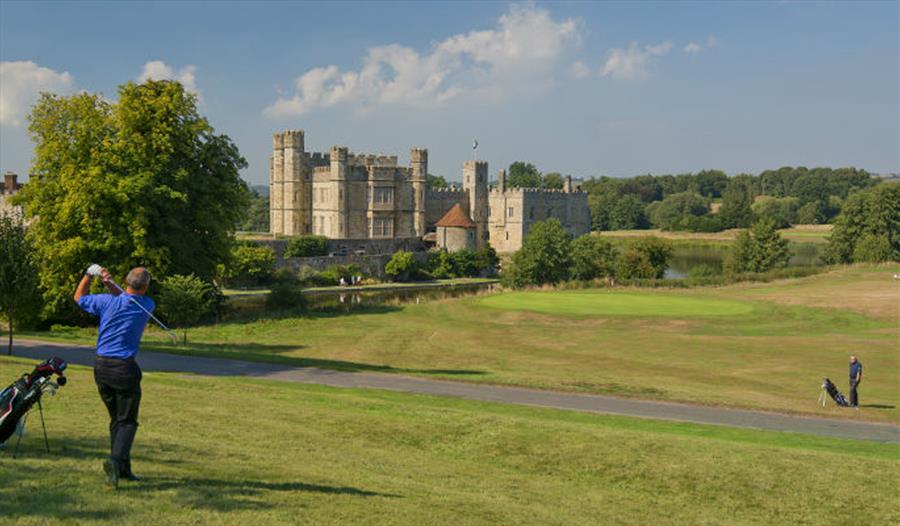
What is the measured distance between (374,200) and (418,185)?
6368 millimetres

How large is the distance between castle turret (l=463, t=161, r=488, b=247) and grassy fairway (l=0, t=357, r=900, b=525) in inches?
3227

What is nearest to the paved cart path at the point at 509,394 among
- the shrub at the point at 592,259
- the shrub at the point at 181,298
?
the shrub at the point at 181,298

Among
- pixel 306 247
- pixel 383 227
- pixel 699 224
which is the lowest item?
pixel 306 247

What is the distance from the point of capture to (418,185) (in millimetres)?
94688

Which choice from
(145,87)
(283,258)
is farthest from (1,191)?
(145,87)

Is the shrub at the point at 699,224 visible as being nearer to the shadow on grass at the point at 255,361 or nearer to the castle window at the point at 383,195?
the castle window at the point at 383,195

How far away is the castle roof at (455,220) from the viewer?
89.2 m

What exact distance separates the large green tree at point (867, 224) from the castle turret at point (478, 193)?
3762cm

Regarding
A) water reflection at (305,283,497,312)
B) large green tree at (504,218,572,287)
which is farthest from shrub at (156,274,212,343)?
large green tree at (504,218,572,287)

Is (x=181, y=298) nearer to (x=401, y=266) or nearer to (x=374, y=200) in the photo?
(x=401, y=266)

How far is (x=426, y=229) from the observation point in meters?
96.7

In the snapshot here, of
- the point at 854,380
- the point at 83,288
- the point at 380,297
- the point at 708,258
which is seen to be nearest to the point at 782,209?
the point at 708,258

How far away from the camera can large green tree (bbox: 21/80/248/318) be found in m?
36.1

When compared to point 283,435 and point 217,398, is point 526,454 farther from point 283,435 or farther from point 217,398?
point 217,398
